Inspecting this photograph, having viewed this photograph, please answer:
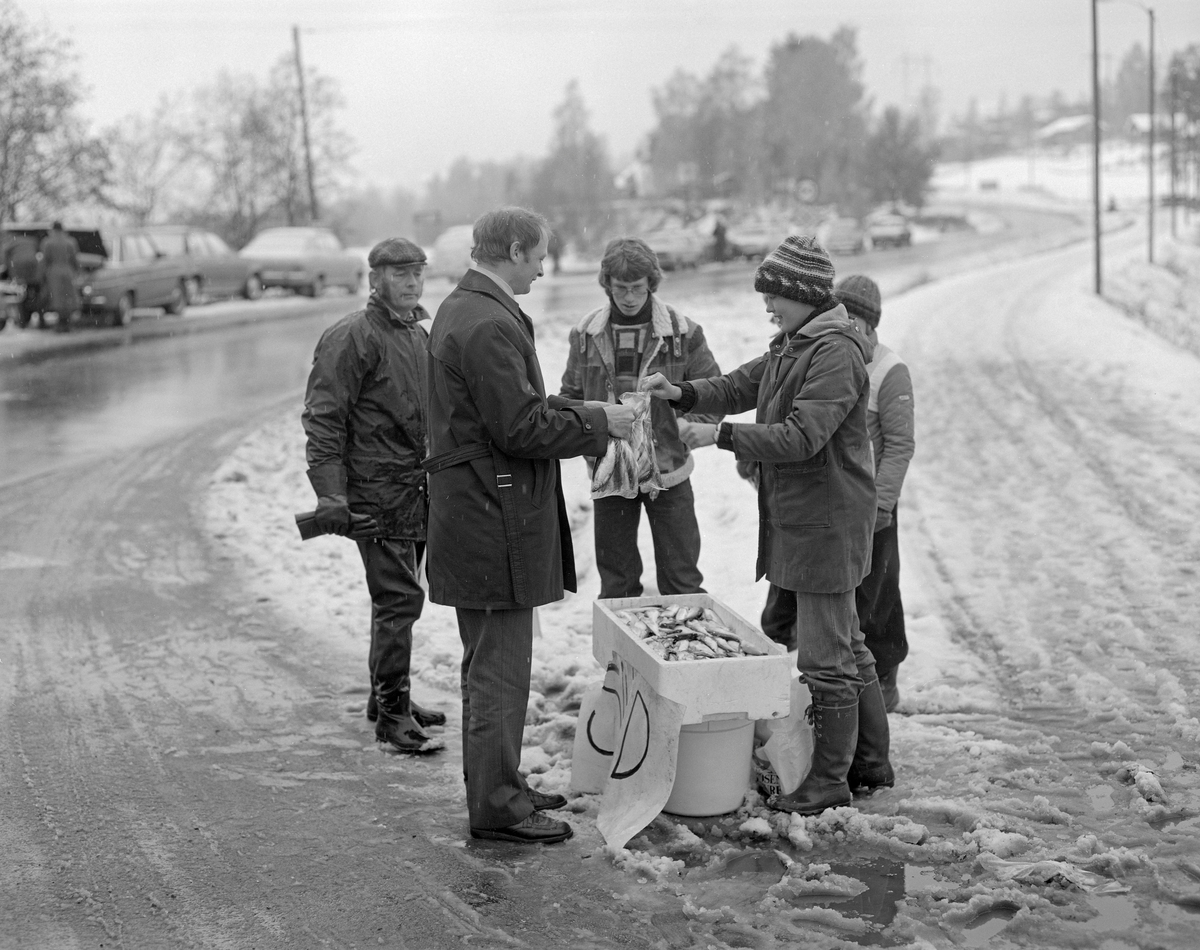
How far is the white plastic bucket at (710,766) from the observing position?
4477 millimetres

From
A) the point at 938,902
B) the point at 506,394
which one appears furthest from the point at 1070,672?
the point at 506,394

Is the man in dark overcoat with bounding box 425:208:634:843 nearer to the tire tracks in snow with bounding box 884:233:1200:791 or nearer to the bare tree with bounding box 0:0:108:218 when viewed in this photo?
the tire tracks in snow with bounding box 884:233:1200:791

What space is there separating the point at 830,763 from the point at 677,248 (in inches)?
1468

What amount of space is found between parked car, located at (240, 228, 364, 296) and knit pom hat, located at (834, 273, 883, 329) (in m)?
24.6

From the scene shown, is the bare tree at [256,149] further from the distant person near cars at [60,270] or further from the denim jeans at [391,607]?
the denim jeans at [391,607]

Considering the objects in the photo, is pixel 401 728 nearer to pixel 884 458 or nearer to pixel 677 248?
pixel 884 458

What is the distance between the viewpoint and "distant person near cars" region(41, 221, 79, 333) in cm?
2047

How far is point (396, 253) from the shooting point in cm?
524

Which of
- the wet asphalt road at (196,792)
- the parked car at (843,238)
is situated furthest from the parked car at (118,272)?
the parked car at (843,238)

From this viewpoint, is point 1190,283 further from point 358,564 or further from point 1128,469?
point 358,564

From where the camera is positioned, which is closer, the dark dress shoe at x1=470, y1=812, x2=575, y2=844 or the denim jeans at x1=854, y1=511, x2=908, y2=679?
the dark dress shoe at x1=470, y1=812, x2=575, y2=844

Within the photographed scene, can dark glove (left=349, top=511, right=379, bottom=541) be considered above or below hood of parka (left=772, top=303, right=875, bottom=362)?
below

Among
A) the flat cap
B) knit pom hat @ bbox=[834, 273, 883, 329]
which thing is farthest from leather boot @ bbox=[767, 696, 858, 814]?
the flat cap

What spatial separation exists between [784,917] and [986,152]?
194 meters
